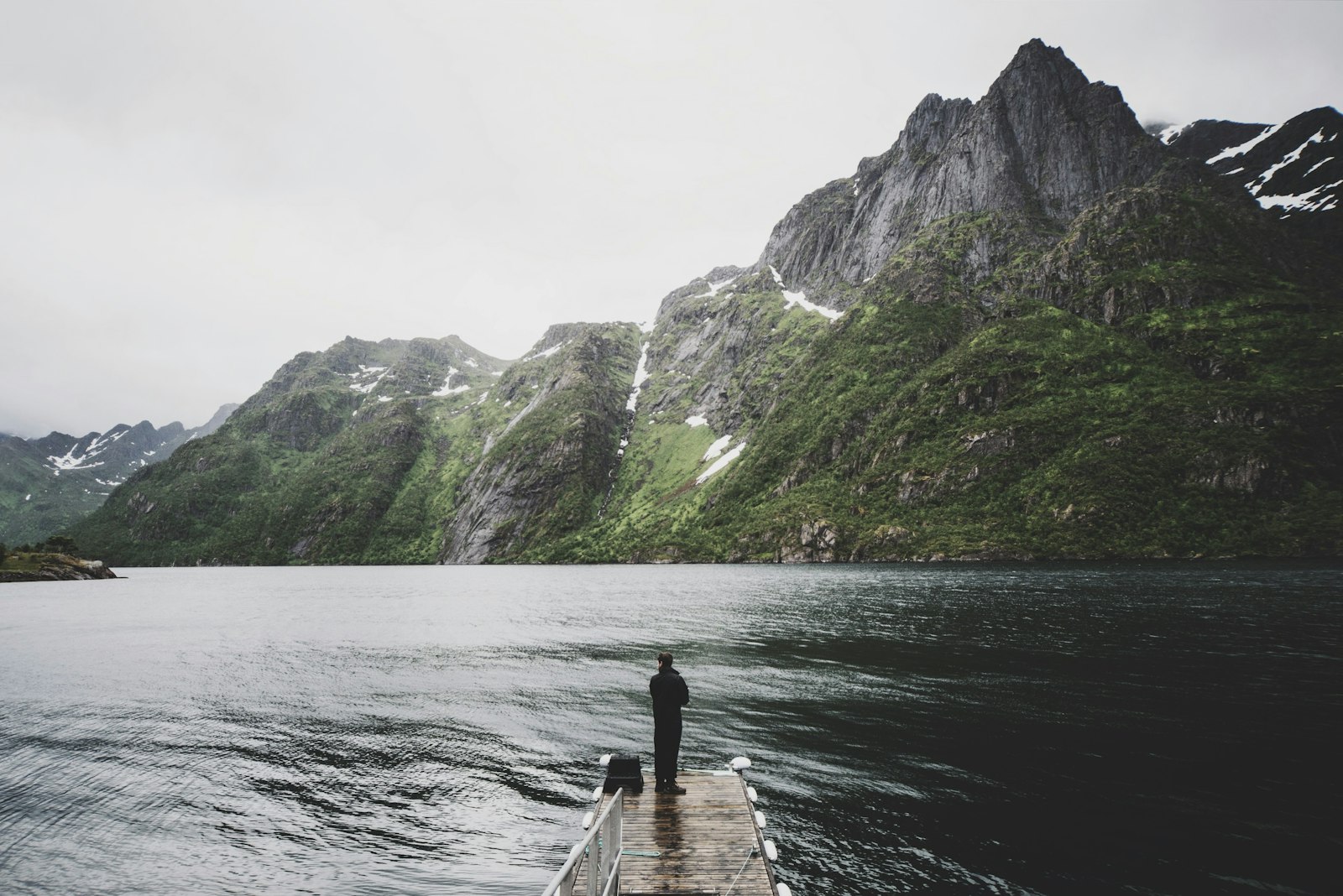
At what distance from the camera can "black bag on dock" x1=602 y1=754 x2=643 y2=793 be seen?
1565 centimetres

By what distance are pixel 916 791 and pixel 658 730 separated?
9.45 m

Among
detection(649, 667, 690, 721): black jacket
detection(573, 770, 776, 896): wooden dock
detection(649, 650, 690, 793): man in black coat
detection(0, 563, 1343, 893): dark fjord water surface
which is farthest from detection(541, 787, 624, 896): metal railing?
detection(0, 563, 1343, 893): dark fjord water surface

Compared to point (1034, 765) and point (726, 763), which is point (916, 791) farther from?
point (726, 763)

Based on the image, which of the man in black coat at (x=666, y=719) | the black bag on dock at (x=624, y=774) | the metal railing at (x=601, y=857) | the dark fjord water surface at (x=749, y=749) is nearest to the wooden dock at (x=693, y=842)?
the black bag on dock at (x=624, y=774)

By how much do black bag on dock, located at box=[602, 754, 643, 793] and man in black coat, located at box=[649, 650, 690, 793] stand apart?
580 mm

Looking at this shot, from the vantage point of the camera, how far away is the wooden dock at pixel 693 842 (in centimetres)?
1154

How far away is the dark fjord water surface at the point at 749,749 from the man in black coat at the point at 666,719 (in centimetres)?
358

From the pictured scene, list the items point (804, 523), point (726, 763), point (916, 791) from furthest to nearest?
point (804, 523), point (726, 763), point (916, 791)

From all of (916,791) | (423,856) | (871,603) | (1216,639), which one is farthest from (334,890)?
(871,603)

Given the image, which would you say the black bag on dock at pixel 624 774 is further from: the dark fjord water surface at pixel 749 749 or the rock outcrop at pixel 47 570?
the rock outcrop at pixel 47 570

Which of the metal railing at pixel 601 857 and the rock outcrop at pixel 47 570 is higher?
the metal railing at pixel 601 857

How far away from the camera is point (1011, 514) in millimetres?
148500

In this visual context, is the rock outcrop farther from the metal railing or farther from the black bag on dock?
the metal railing

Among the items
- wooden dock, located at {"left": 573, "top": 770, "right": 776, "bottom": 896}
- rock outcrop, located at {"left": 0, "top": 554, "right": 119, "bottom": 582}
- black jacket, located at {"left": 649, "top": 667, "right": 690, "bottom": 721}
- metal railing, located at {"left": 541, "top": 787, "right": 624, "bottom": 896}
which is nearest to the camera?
metal railing, located at {"left": 541, "top": 787, "right": 624, "bottom": 896}
